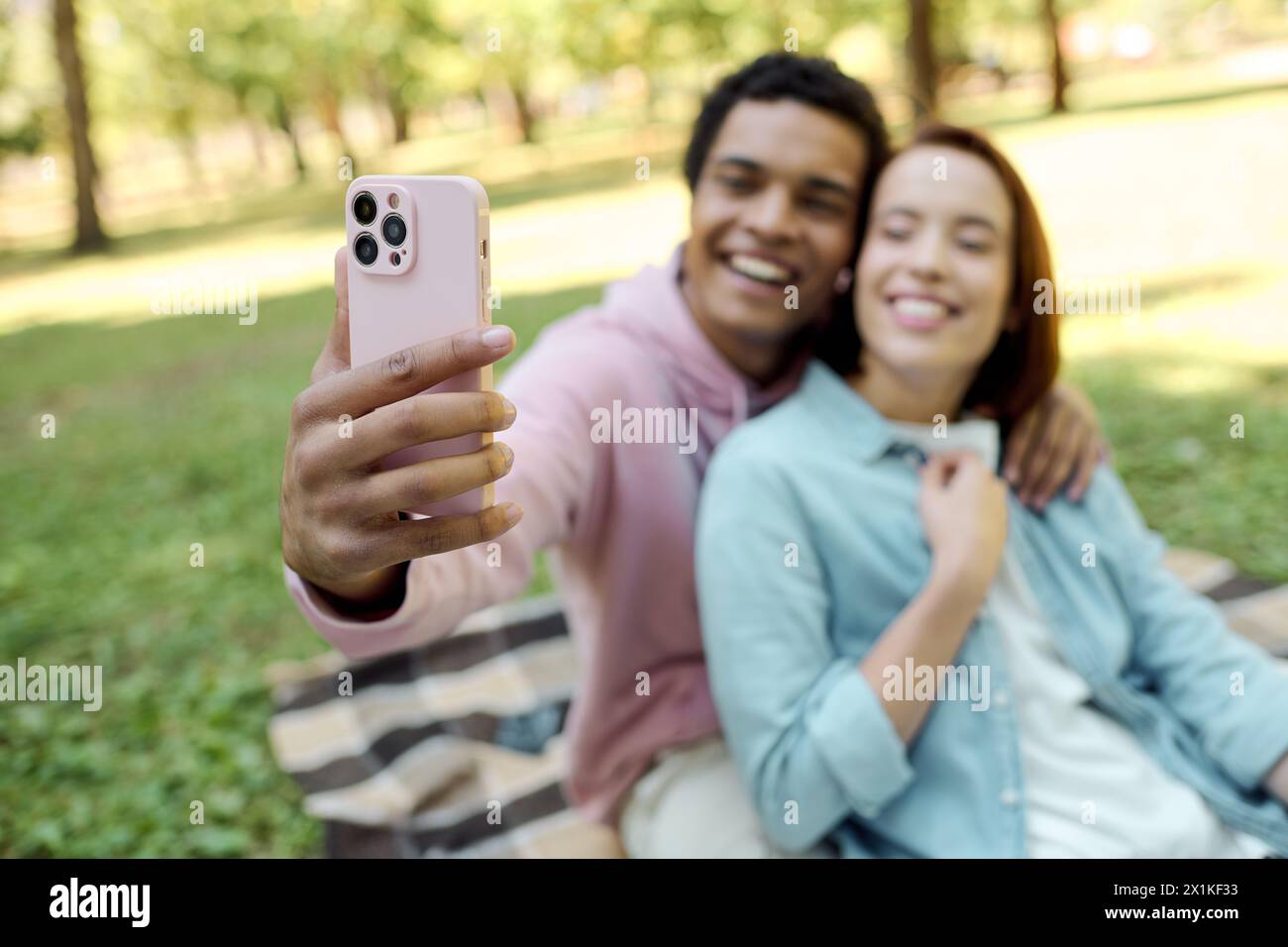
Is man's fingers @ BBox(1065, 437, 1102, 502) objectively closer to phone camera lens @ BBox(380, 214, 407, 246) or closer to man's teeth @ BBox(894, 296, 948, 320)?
man's teeth @ BBox(894, 296, 948, 320)

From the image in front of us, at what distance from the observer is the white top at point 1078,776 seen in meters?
1.92

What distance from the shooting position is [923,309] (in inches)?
81.2

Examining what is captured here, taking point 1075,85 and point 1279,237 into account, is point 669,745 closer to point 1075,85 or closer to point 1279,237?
point 1279,237

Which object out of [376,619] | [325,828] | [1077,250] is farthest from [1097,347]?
[376,619]

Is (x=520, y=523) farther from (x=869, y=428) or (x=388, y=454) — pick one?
(x=869, y=428)

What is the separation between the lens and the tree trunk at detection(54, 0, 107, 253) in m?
→ 13.9

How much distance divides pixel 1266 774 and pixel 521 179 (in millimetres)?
18033

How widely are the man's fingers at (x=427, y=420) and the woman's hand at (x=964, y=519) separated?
99cm

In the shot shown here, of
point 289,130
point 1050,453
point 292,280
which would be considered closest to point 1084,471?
point 1050,453

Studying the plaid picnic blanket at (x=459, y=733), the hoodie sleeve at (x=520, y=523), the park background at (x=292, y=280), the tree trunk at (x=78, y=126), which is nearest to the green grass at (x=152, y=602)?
the park background at (x=292, y=280)

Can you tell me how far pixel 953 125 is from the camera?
2.15 meters

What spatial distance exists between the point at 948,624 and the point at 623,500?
68cm

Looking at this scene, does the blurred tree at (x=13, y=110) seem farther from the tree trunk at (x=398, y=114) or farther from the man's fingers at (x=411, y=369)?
the man's fingers at (x=411, y=369)

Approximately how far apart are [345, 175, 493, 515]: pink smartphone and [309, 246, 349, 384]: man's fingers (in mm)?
24
